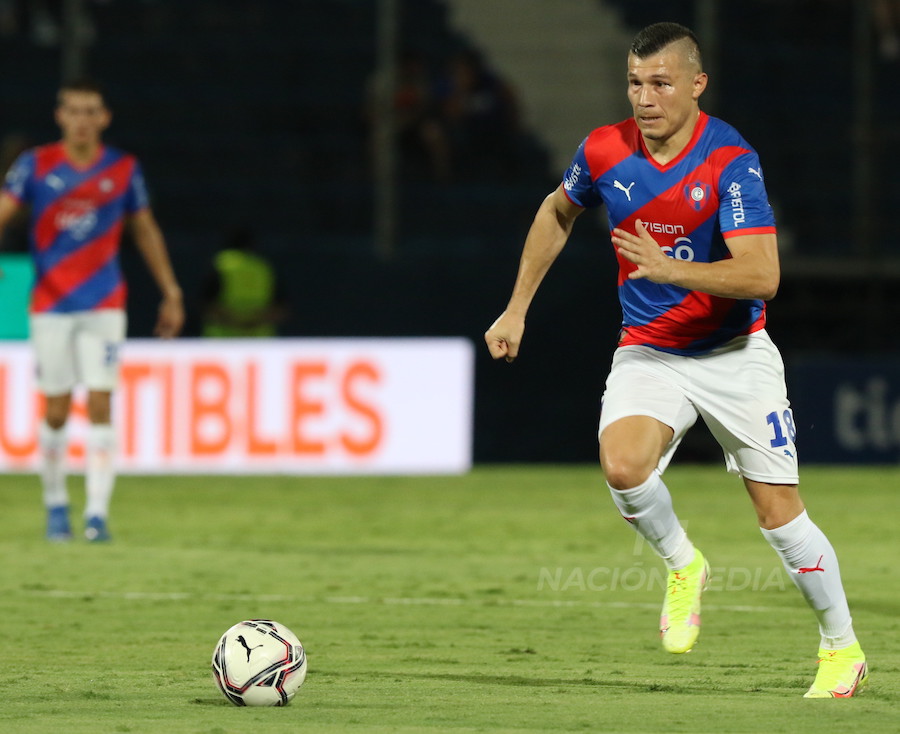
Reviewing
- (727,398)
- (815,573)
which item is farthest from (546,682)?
(727,398)

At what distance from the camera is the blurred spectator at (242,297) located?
15789 mm

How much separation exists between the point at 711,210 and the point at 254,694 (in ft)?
6.71

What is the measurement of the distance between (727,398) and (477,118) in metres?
12.4

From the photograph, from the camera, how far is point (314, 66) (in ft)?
60.2

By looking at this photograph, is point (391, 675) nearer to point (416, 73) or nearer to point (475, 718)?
point (475, 718)

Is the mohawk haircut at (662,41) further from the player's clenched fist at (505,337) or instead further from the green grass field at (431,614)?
the green grass field at (431,614)

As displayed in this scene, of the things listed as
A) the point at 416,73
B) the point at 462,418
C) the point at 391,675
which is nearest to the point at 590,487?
the point at 462,418

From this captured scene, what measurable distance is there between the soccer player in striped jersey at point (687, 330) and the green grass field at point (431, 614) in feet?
1.18

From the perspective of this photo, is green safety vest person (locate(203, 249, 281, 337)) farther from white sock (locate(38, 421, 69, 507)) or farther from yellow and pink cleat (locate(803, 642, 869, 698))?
yellow and pink cleat (locate(803, 642, 869, 698))

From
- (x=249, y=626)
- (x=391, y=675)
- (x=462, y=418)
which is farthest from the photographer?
(x=462, y=418)

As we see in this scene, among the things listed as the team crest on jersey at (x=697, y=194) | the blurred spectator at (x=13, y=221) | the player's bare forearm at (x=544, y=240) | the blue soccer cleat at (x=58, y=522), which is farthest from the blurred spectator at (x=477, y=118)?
the team crest on jersey at (x=697, y=194)

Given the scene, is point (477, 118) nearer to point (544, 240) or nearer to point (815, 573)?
point (544, 240)

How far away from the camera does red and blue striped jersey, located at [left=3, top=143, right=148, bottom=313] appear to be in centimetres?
1039

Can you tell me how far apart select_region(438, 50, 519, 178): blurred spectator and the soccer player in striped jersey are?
1159cm
